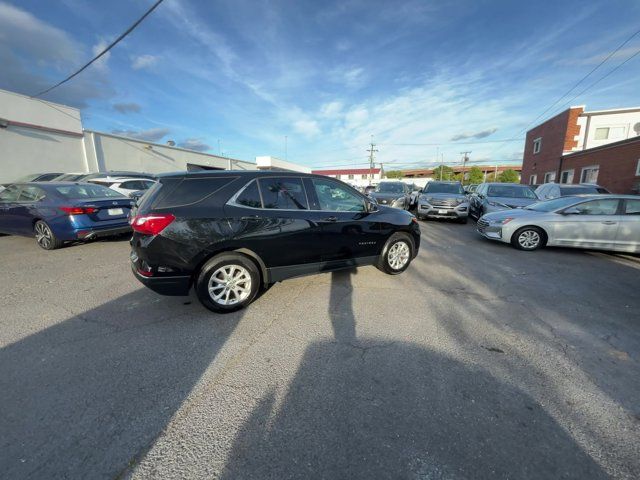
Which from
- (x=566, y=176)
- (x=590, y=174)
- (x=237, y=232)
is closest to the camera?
A: (x=237, y=232)

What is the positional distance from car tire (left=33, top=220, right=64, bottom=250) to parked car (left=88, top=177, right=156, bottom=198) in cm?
414

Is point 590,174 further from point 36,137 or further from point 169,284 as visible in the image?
point 36,137

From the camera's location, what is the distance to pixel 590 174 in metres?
20.2

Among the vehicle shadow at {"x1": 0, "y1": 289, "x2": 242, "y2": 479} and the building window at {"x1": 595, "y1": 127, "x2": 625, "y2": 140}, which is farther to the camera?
the building window at {"x1": 595, "y1": 127, "x2": 625, "y2": 140}

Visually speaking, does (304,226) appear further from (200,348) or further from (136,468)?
(136,468)

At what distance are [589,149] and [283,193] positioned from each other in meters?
25.4

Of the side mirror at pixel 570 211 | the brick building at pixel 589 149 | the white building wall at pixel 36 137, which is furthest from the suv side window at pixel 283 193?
the brick building at pixel 589 149

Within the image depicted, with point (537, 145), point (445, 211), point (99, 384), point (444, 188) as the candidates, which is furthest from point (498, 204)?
point (537, 145)

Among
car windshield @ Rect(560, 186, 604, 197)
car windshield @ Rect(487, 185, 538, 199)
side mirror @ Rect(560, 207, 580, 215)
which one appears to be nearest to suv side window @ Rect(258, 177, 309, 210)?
side mirror @ Rect(560, 207, 580, 215)

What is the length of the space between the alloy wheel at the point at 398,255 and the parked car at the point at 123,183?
364 inches

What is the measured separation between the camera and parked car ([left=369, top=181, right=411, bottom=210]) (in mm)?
12898

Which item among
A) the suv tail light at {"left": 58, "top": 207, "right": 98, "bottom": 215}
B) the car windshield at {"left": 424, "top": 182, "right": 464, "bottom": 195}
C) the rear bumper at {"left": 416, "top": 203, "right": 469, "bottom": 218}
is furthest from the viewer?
the car windshield at {"left": 424, "top": 182, "right": 464, "bottom": 195}

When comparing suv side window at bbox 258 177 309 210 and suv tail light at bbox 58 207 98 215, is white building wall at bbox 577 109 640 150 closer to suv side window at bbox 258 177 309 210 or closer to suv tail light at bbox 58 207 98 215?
suv side window at bbox 258 177 309 210

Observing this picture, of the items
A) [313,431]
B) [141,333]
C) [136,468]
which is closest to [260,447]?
[313,431]
